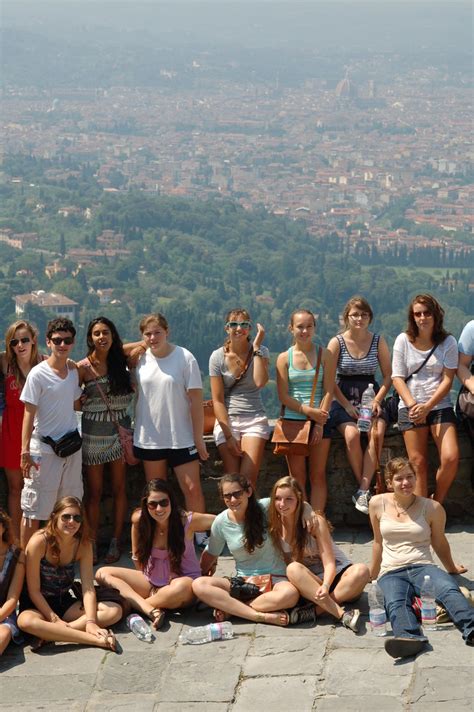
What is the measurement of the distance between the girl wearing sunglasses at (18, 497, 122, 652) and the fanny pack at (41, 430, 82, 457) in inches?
26.3

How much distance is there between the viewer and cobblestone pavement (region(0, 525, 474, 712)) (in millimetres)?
5293

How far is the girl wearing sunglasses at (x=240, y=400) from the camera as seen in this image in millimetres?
7324

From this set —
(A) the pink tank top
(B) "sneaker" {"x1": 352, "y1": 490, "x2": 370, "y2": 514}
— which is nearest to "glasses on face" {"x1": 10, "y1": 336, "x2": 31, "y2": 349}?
(A) the pink tank top

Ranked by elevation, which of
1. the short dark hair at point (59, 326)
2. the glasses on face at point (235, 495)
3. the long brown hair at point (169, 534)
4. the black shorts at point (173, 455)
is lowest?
the long brown hair at point (169, 534)

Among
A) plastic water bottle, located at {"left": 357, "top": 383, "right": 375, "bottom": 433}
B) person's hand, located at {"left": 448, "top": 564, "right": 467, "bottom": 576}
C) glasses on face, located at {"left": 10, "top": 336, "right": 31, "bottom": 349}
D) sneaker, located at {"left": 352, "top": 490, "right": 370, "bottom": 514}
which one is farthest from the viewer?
plastic water bottle, located at {"left": 357, "top": 383, "right": 375, "bottom": 433}

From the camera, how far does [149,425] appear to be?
7.10 metres

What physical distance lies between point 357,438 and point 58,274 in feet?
385

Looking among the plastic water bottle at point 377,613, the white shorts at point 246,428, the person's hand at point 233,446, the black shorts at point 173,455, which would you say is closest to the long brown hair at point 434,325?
the white shorts at point 246,428

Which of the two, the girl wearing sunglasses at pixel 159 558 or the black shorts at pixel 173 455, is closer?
the girl wearing sunglasses at pixel 159 558

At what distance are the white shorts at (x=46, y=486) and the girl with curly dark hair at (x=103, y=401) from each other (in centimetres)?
30

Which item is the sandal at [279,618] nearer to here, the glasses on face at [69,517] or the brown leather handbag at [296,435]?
the glasses on face at [69,517]

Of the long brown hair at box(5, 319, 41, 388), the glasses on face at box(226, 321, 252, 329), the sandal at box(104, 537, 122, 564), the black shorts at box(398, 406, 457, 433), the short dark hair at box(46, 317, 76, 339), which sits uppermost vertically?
the short dark hair at box(46, 317, 76, 339)

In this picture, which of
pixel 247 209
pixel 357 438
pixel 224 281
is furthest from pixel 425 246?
pixel 357 438

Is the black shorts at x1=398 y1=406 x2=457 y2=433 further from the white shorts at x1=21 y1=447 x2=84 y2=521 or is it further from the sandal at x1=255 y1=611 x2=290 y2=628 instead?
the white shorts at x1=21 y1=447 x2=84 y2=521
